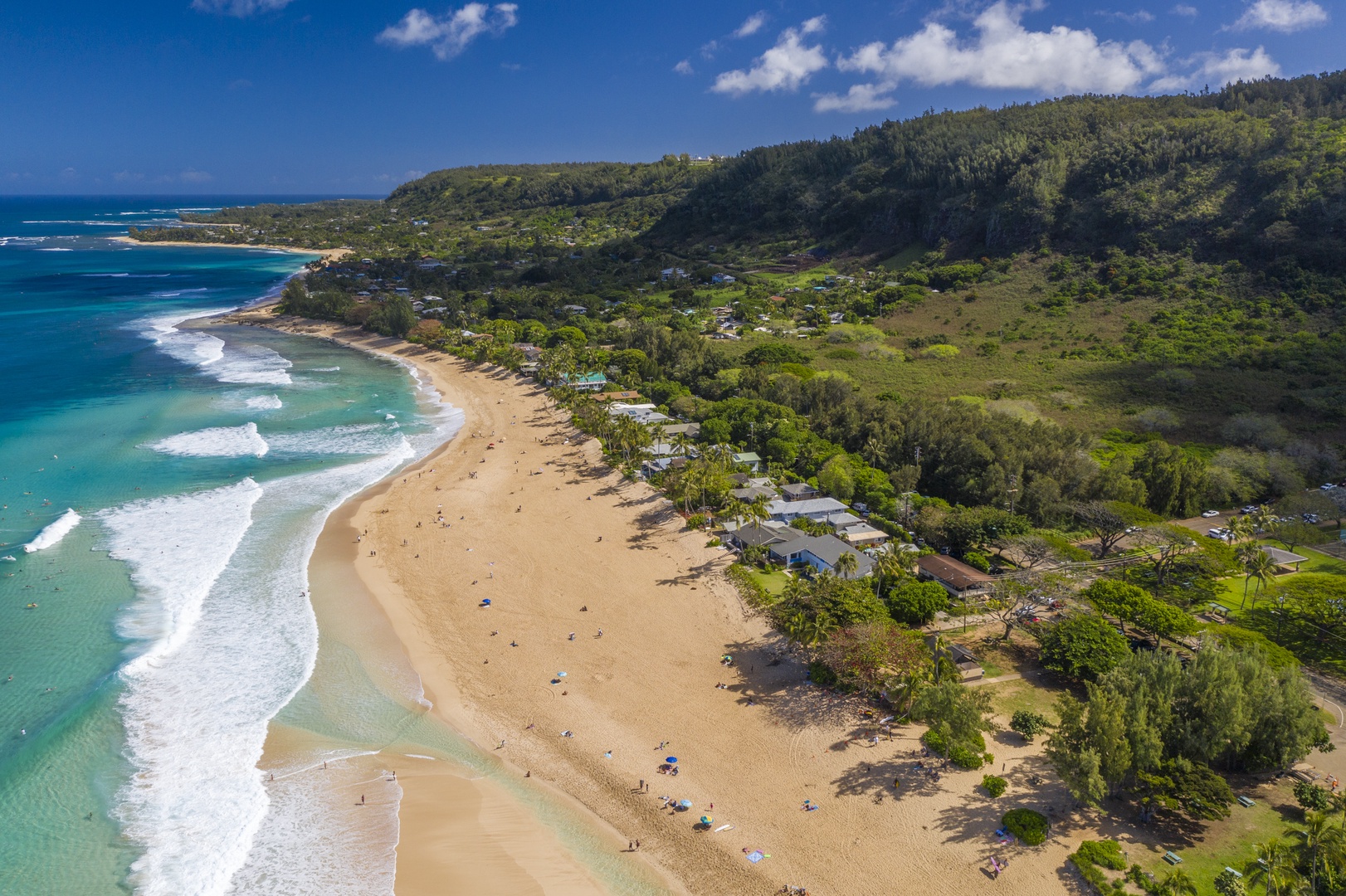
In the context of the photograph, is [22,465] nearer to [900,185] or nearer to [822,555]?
[822,555]

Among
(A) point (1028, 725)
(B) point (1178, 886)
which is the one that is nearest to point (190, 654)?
(A) point (1028, 725)

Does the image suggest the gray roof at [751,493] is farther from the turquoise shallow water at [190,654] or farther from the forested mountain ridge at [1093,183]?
the forested mountain ridge at [1093,183]

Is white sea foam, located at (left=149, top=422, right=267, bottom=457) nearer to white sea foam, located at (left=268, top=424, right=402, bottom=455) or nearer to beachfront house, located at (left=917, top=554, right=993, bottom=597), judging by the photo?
white sea foam, located at (left=268, top=424, right=402, bottom=455)

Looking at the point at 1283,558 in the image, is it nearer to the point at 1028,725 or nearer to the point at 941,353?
the point at 1028,725

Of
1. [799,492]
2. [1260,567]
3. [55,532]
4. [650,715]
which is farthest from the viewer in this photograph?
[799,492]

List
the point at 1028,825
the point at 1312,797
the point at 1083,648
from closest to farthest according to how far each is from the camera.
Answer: the point at 1312,797, the point at 1028,825, the point at 1083,648

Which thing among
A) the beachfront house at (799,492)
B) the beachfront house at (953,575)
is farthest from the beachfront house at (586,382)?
the beachfront house at (953,575)

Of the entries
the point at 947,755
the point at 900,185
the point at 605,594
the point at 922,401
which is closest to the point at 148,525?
the point at 605,594
